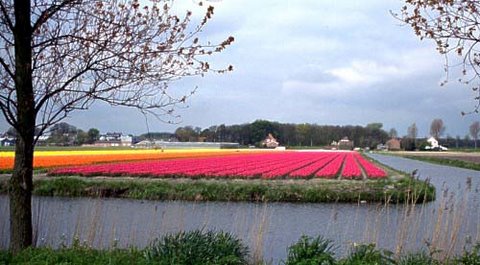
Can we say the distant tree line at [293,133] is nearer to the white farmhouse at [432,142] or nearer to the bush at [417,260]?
the white farmhouse at [432,142]

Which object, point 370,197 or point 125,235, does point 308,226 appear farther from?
point 370,197

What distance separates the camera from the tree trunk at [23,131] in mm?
6512

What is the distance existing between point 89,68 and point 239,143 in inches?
4954

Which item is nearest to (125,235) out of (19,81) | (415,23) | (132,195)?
(19,81)

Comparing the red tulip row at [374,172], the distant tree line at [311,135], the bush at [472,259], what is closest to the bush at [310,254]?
the bush at [472,259]

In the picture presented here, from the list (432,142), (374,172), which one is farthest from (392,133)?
(374,172)

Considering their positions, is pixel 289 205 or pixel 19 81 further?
pixel 289 205

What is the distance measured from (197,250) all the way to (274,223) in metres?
9.20

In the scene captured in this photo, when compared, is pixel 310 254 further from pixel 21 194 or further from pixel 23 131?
pixel 23 131

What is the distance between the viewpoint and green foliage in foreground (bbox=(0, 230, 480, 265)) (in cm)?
612

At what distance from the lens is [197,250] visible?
250 inches

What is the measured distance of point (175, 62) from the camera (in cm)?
642

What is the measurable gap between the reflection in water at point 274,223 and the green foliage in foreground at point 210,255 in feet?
2.52

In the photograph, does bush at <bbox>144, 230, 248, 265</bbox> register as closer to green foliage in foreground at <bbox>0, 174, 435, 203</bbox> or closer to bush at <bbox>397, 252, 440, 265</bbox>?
bush at <bbox>397, 252, 440, 265</bbox>
